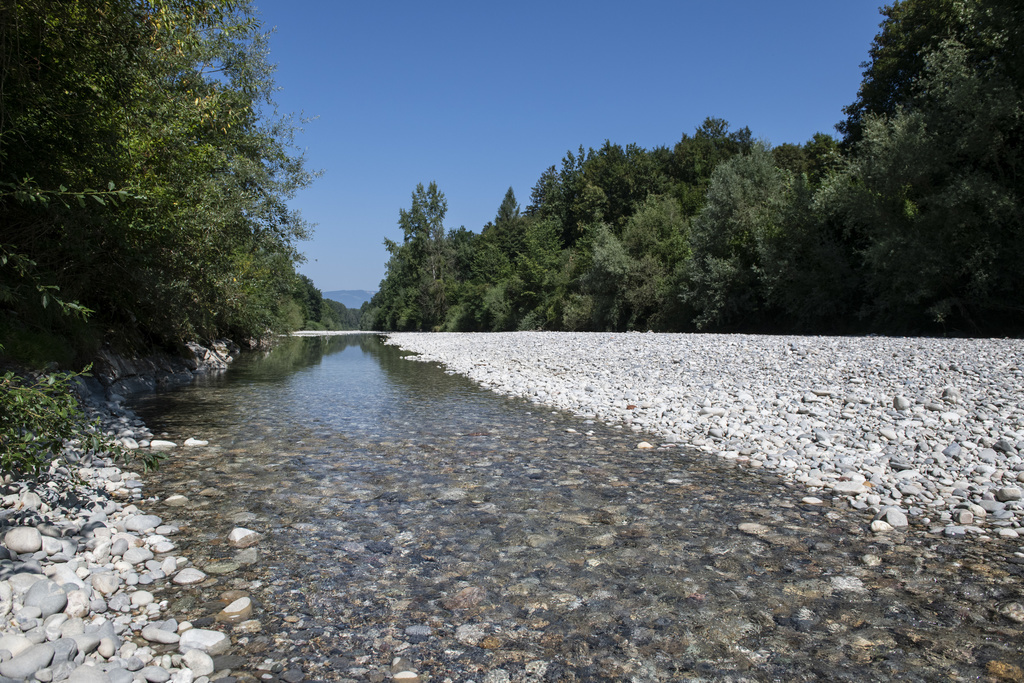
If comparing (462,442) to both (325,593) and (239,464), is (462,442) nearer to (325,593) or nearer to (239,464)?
(239,464)

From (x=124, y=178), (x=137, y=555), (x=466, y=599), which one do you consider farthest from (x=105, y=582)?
(x=124, y=178)

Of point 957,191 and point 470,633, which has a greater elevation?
point 957,191

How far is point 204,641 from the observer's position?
3.24m

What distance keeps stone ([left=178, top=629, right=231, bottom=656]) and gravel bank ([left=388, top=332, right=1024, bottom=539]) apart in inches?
197

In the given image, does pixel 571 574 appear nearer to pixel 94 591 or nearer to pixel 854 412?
pixel 94 591

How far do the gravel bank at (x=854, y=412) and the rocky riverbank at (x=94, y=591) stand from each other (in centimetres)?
525

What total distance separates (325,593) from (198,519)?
198 cm

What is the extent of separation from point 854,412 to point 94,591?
29.9 ft

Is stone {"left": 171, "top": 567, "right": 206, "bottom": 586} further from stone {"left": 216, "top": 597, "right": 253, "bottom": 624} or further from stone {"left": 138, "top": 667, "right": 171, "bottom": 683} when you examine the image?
stone {"left": 138, "top": 667, "right": 171, "bottom": 683}

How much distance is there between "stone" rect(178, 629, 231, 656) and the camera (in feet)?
10.4

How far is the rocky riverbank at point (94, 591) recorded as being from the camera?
2.87 m

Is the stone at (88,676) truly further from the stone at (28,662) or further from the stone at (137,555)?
the stone at (137,555)

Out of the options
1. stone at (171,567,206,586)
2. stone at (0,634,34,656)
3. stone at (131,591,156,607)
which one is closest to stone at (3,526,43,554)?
stone at (131,591,156,607)

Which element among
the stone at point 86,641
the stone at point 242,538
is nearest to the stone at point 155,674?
the stone at point 86,641
